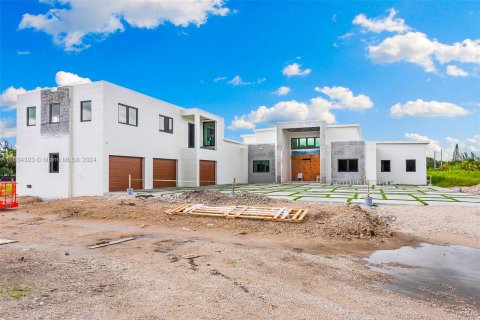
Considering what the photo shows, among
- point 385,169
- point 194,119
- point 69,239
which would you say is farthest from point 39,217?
point 385,169

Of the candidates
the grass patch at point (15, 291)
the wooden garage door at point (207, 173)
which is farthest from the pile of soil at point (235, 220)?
the wooden garage door at point (207, 173)

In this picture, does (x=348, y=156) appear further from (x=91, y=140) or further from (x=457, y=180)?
(x=91, y=140)

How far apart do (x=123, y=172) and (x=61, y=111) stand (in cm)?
541

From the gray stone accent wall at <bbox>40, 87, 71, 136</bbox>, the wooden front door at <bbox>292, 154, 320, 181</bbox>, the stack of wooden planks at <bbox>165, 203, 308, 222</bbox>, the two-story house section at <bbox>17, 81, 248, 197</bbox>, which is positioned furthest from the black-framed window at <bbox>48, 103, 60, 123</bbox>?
the wooden front door at <bbox>292, 154, 320, 181</bbox>

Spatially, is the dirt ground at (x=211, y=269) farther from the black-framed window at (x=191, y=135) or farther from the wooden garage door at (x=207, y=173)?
the black-framed window at (x=191, y=135)

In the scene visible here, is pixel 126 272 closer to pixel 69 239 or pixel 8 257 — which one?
pixel 8 257

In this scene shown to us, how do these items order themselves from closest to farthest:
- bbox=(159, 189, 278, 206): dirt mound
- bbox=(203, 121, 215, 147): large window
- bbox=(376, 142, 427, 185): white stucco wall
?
bbox=(159, 189, 278, 206): dirt mound
bbox=(203, 121, 215, 147): large window
bbox=(376, 142, 427, 185): white stucco wall

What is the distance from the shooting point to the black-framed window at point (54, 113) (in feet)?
67.9

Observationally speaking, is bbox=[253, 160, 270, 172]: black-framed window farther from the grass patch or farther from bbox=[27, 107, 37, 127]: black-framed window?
the grass patch

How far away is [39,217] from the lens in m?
12.9

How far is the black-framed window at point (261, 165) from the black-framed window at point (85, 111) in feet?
63.5

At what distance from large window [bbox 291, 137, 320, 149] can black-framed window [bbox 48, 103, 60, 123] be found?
929 inches

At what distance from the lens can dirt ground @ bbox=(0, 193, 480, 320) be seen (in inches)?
168

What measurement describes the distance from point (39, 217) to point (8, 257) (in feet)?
22.3
